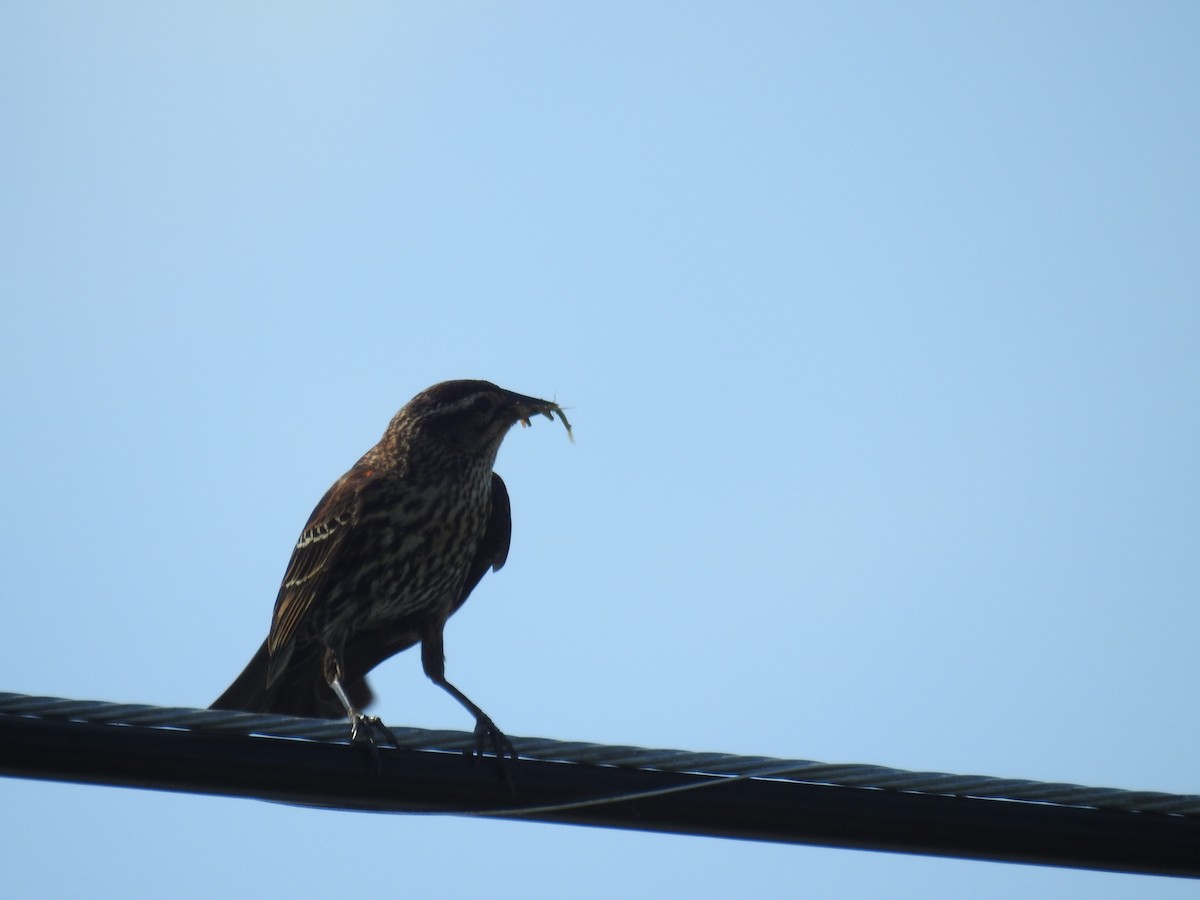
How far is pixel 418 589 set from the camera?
727cm

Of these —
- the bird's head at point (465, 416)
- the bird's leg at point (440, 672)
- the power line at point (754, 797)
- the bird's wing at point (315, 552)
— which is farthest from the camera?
the bird's head at point (465, 416)

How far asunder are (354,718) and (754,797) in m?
1.74

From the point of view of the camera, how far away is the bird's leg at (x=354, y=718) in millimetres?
4504

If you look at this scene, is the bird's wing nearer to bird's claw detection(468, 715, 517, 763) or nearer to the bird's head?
the bird's head

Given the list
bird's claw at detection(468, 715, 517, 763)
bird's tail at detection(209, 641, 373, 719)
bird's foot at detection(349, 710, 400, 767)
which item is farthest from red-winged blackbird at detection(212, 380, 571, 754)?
bird's claw at detection(468, 715, 517, 763)

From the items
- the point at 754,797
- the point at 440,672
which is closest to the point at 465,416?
the point at 440,672

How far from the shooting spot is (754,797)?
4.35m

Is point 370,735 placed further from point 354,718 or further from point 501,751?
point 354,718

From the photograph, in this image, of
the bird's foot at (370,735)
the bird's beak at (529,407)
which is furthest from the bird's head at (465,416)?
the bird's foot at (370,735)

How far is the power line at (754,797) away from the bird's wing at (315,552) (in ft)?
9.01

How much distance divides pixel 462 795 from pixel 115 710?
1.01 metres

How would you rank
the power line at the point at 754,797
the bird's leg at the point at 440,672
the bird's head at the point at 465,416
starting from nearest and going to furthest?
the power line at the point at 754,797 < the bird's leg at the point at 440,672 < the bird's head at the point at 465,416

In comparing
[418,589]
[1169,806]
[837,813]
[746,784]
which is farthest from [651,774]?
[418,589]

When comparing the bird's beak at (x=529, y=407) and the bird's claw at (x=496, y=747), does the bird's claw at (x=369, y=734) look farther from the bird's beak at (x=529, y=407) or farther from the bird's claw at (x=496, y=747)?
the bird's beak at (x=529, y=407)
